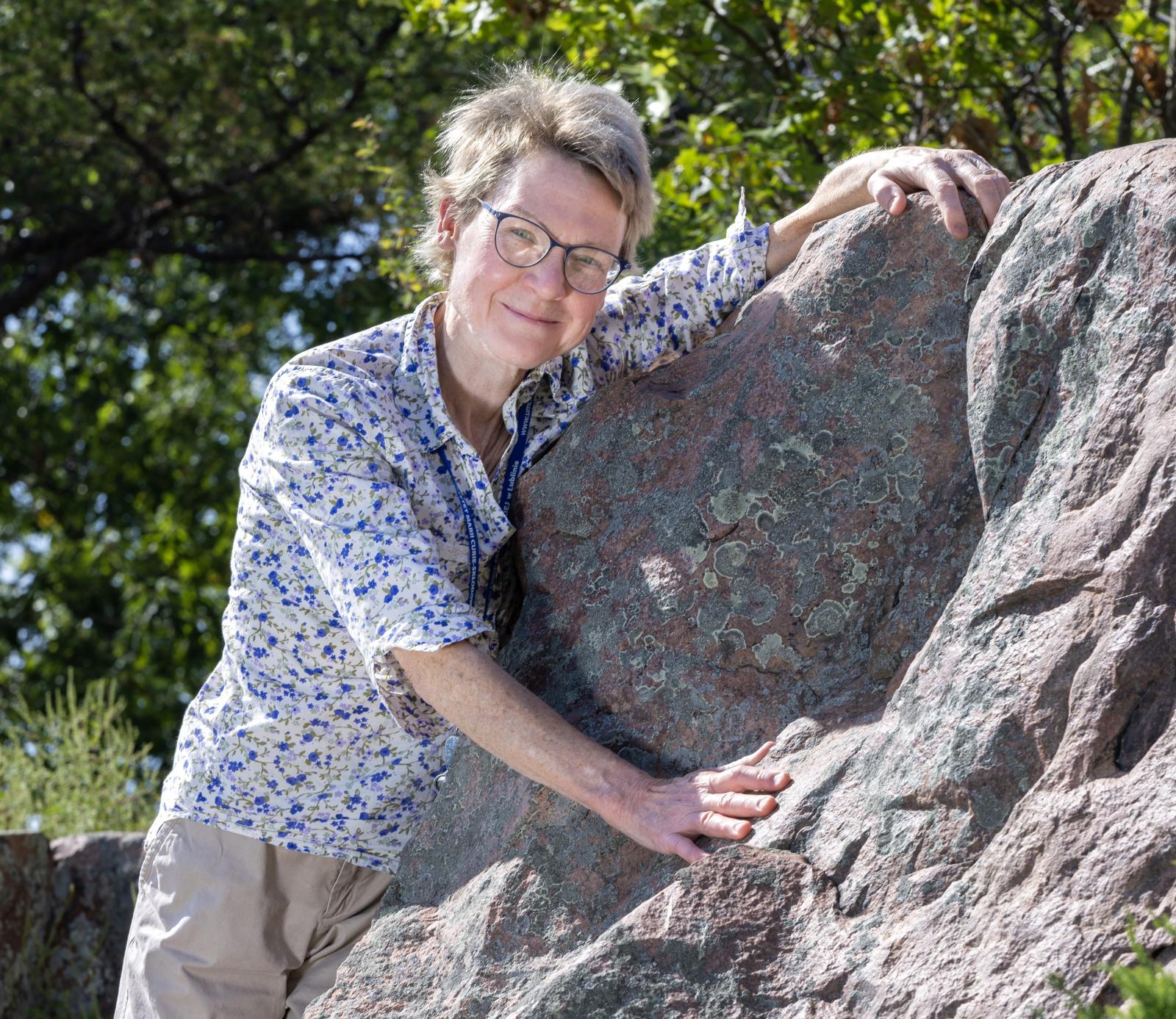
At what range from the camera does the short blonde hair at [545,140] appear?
2.70 metres

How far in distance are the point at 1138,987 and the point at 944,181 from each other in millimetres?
1438

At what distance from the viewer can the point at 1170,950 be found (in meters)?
1.84

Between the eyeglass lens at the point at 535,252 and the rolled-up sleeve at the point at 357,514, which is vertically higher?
the eyeglass lens at the point at 535,252

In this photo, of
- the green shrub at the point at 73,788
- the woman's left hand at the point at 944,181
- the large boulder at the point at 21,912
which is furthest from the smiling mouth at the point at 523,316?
the green shrub at the point at 73,788

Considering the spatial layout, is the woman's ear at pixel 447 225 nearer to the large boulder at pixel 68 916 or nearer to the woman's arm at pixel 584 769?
the woman's arm at pixel 584 769

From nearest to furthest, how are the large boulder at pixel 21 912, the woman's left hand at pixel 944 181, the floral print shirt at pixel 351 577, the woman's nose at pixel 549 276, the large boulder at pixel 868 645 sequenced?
the large boulder at pixel 868 645
the floral print shirt at pixel 351 577
the woman's left hand at pixel 944 181
the woman's nose at pixel 549 276
the large boulder at pixel 21 912

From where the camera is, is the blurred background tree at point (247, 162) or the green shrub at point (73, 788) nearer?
the blurred background tree at point (247, 162)

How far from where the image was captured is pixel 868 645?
244 centimetres

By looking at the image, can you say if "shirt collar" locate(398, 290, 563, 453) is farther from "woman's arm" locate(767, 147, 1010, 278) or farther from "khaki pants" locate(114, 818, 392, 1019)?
"khaki pants" locate(114, 818, 392, 1019)

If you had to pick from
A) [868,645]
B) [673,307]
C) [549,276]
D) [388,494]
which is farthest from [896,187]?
[388,494]

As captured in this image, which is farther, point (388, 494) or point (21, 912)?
point (21, 912)

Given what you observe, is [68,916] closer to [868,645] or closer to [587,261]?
[587,261]

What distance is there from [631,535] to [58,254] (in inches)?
286

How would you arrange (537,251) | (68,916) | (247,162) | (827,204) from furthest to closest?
(247,162) → (68,916) → (827,204) → (537,251)
